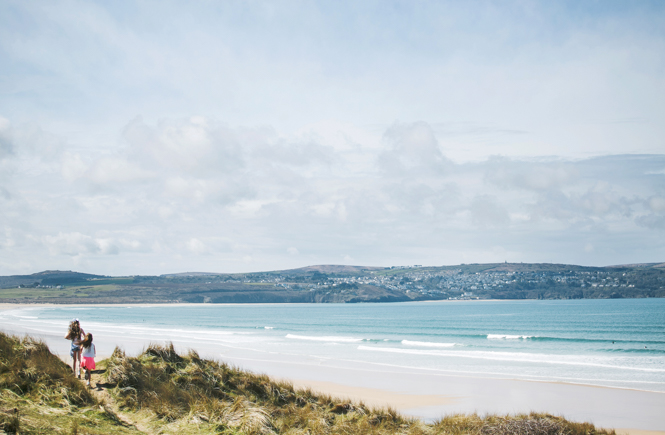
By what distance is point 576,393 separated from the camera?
17641 mm

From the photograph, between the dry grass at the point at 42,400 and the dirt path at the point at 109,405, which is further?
the dirt path at the point at 109,405

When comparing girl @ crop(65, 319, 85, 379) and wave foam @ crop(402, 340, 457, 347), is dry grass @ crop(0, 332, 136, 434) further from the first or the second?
wave foam @ crop(402, 340, 457, 347)

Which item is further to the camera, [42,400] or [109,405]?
[109,405]

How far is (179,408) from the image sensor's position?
9.70m

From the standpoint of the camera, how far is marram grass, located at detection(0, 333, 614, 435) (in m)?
8.34

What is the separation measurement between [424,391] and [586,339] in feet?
95.8

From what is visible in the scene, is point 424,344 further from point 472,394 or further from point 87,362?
point 87,362

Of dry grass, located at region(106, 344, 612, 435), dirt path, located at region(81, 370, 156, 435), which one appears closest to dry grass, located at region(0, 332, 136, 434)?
dirt path, located at region(81, 370, 156, 435)

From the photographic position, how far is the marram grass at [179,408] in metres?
8.34

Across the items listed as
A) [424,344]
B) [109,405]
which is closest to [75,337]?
[109,405]

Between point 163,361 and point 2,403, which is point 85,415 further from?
point 163,361

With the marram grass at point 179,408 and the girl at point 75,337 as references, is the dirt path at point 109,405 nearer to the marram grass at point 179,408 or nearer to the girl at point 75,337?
the marram grass at point 179,408

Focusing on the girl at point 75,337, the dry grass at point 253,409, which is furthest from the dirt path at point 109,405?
the girl at point 75,337

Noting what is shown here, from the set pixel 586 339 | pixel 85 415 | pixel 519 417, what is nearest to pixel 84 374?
pixel 85 415
